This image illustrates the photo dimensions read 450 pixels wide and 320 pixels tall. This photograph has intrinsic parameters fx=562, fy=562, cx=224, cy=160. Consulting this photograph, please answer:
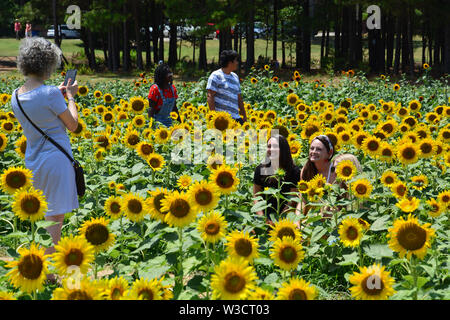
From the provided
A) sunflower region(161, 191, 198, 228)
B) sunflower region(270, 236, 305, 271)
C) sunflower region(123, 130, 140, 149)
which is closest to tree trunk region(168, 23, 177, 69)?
sunflower region(123, 130, 140, 149)

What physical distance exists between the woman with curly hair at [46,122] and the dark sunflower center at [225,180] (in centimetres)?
124

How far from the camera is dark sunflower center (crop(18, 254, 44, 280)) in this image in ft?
8.13

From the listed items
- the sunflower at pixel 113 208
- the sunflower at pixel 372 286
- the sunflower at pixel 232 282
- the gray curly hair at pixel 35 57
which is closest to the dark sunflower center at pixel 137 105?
the gray curly hair at pixel 35 57

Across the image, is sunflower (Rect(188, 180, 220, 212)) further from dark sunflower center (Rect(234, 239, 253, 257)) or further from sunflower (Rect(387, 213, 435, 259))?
sunflower (Rect(387, 213, 435, 259))

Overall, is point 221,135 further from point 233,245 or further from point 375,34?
point 375,34

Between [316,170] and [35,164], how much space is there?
8.18 feet

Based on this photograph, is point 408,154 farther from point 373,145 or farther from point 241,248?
point 241,248

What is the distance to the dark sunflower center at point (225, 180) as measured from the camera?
3533 mm

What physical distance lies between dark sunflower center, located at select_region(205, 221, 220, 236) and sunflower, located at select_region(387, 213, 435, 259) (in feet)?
2.95

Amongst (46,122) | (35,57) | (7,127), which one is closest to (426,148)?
(46,122)

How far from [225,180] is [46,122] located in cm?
143

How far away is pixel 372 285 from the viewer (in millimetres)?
2369

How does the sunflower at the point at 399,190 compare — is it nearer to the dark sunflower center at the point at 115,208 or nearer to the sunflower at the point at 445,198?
the sunflower at the point at 445,198

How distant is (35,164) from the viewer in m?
4.11
